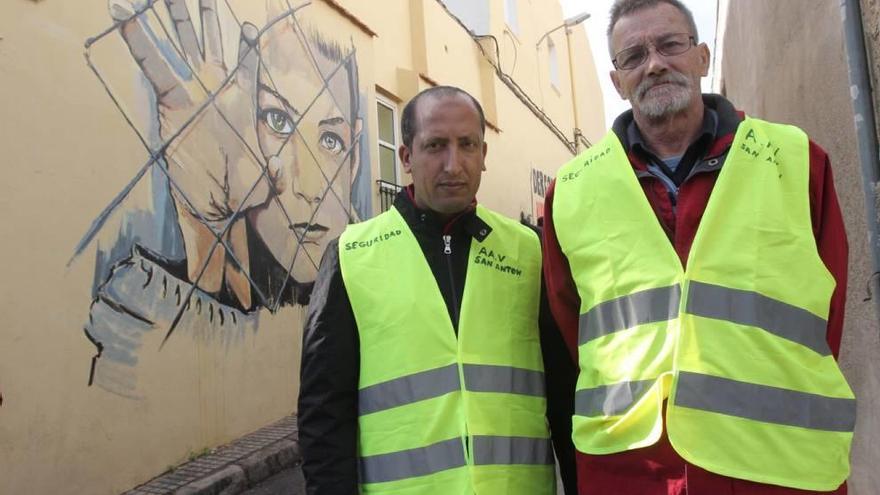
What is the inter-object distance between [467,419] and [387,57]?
25.3 feet

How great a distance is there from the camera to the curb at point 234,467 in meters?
4.36

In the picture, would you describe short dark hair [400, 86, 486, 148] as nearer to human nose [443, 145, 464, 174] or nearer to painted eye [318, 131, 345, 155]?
human nose [443, 145, 464, 174]

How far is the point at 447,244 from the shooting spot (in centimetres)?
201

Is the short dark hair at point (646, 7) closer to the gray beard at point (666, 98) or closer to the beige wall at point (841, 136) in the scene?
the gray beard at point (666, 98)

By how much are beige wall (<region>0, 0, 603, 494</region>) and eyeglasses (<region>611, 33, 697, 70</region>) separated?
11.4 feet

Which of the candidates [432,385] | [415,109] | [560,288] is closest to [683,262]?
[560,288]

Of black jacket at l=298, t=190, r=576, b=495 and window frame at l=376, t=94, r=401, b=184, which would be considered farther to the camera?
window frame at l=376, t=94, r=401, b=184

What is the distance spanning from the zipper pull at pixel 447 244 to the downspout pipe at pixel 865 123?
1345 millimetres

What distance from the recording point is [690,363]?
1466 mm

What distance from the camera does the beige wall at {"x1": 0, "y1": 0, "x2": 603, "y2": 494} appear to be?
3766mm

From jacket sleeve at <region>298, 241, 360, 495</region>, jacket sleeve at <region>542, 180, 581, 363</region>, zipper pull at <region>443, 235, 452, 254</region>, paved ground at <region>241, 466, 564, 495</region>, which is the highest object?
zipper pull at <region>443, 235, 452, 254</region>

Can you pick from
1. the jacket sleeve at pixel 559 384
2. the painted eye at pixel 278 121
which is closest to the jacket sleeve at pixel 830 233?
the jacket sleeve at pixel 559 384

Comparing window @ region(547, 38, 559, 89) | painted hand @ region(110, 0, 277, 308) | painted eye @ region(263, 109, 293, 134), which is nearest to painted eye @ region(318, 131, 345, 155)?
painted eye @ region(263, 109, 293, 134)

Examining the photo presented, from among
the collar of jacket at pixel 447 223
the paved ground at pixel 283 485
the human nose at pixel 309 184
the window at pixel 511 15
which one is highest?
the window at pixel 511 15
